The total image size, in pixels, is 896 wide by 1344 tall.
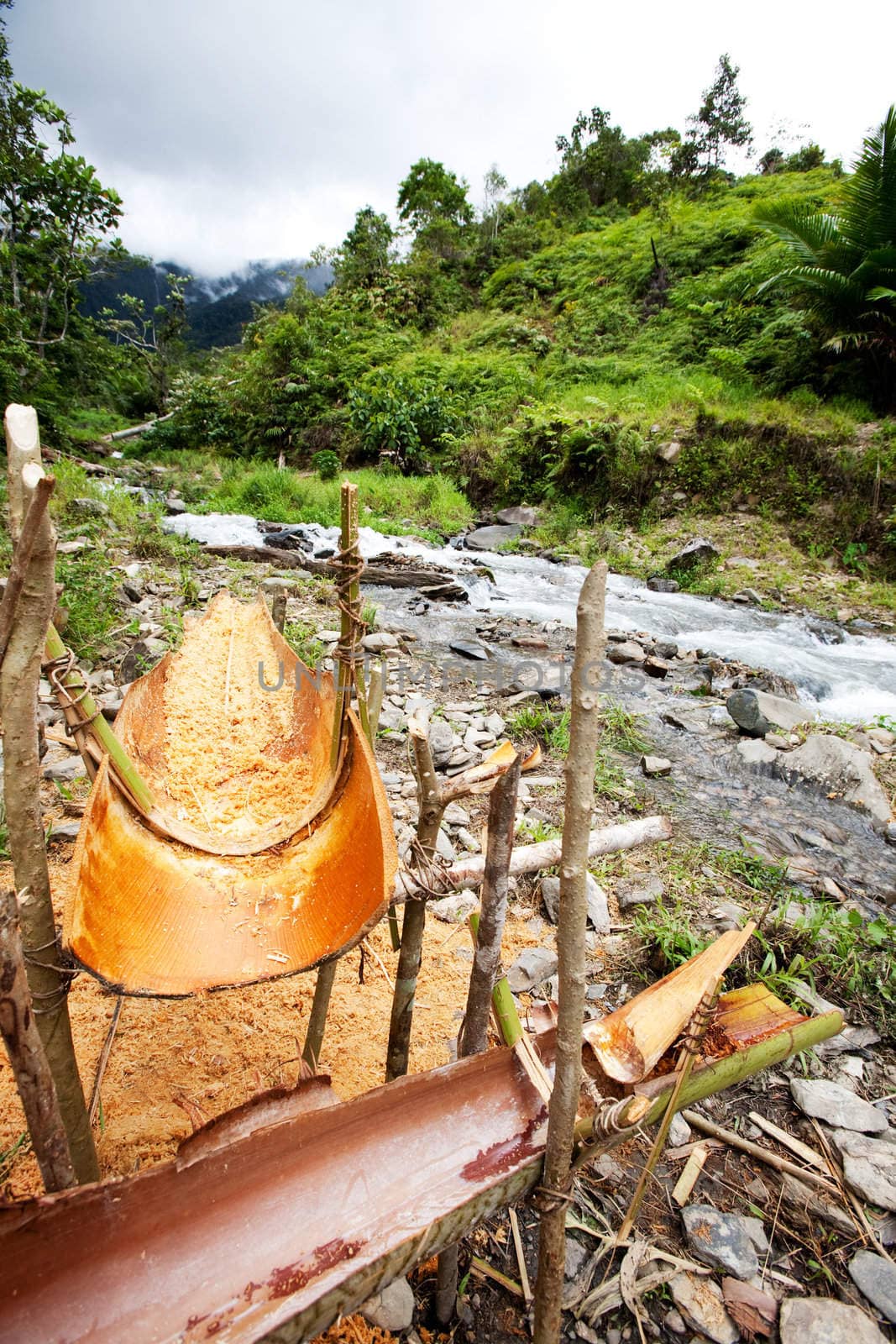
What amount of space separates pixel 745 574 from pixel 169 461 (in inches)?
561

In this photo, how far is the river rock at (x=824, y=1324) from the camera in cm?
105

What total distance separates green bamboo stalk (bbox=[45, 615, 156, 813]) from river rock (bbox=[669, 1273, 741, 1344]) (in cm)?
154

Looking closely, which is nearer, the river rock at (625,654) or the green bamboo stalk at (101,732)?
the green bamboo stalk at (101,732)

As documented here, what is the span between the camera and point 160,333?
2441 cm

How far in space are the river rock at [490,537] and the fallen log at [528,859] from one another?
7571 mm

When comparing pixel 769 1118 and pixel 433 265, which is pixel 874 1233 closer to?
pixel 769 1118

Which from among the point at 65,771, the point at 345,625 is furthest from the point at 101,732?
the point at 65,771

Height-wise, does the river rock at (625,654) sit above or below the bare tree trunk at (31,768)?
below

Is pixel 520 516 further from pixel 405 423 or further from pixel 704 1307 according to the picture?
pixel 704 1307

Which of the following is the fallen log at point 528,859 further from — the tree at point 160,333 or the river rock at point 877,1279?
the tree at point 160,333

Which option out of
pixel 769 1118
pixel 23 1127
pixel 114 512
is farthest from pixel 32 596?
pixel 114 512

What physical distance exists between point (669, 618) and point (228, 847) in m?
5.93

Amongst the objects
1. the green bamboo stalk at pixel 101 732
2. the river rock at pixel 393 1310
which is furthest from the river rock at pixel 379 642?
the river rock at pixel 393 1310

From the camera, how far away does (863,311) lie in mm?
8211
